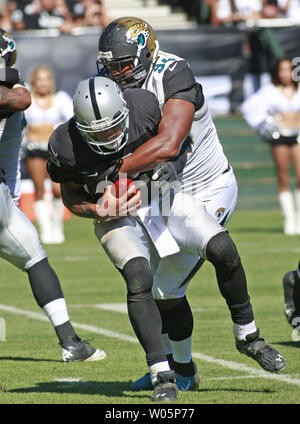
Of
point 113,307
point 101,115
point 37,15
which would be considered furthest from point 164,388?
point 37,15

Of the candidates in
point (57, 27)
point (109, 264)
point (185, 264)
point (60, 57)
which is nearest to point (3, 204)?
point (185, 264)

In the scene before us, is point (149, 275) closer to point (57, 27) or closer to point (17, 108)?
point (17, 108)

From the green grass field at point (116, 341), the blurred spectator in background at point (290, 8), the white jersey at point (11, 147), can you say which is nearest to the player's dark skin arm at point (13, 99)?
the white jersey at point (11, 147)

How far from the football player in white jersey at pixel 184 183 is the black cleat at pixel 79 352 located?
2.14 ft

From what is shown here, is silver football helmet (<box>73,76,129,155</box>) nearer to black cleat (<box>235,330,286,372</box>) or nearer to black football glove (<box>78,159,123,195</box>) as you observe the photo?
black football glove (<box>78,159,123,195</box>)

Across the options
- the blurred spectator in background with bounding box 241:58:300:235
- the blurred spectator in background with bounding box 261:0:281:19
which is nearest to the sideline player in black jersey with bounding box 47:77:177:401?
the blurred spectator in background with bounding box 241:58:300:235

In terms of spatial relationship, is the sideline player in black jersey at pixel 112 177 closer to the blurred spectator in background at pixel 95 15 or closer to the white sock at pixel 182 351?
the white sock at pixel 182 351

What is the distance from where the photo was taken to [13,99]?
17.8ft

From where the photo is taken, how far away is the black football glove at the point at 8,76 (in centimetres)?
555

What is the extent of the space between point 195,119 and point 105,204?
72 cm

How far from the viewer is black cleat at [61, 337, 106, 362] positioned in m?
5.54

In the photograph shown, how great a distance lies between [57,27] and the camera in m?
16.0

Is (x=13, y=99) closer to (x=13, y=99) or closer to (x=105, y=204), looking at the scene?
(x=13, y=99)
